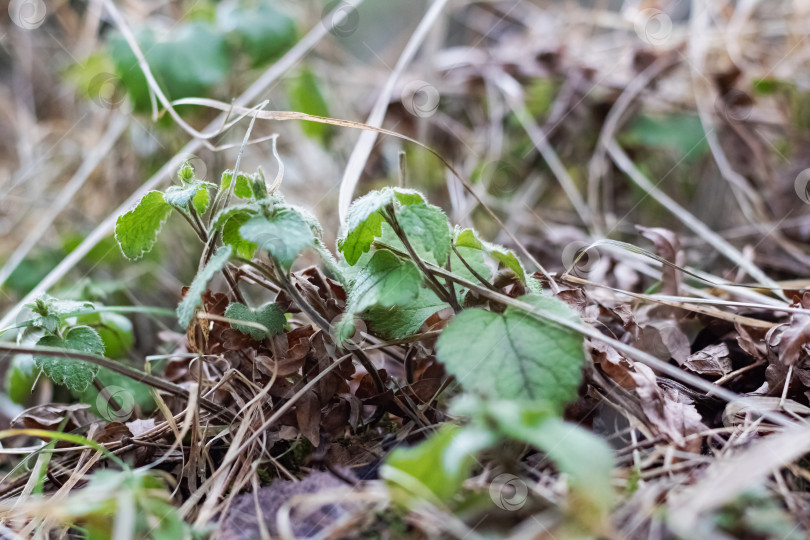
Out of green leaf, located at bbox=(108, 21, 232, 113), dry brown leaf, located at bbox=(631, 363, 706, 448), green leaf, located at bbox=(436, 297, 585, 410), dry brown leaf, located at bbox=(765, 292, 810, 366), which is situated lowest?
dry brown leaf, located at bbox=(631, 363, 706, 448)

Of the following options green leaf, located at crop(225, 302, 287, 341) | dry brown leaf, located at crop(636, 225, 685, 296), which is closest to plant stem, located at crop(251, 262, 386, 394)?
green leaf, located at crop(225, 302, 287, 341)

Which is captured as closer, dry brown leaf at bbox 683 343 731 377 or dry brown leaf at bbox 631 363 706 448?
dry brown leaf at bbox 631 363 706 448

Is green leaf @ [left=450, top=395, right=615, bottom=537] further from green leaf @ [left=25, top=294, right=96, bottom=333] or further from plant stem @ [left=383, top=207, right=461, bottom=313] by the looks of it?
green leaf @ [left=25, top=294, right=96, bottom=333]

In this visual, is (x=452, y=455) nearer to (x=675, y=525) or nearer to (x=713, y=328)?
(x=675, y=525)

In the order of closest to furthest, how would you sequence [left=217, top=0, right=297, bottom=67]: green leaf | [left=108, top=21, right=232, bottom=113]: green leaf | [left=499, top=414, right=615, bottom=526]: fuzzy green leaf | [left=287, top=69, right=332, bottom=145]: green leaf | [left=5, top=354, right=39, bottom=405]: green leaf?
1. [left=499, top=414, right=615, bottom=526]: fuzzy green leaf
2. [left=5, top=354, right=39, bottom=405]: green leaf
3. [left=108, top=21, right=232, bottom=113]: green leaf
4. [left=217, top=0, right=297, bottom=67]: green leaf
5. [left=287, top=69, right=332, bottom=145]: green leaf

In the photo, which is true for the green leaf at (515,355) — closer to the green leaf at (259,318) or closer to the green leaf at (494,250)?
the green leaf at (494,250)

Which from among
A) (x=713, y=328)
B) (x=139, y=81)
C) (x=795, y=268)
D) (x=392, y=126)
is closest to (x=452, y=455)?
(x=713, y=328)

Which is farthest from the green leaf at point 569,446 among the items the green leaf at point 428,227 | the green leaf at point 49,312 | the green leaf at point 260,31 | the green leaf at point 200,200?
the green leaf at point 260,31
